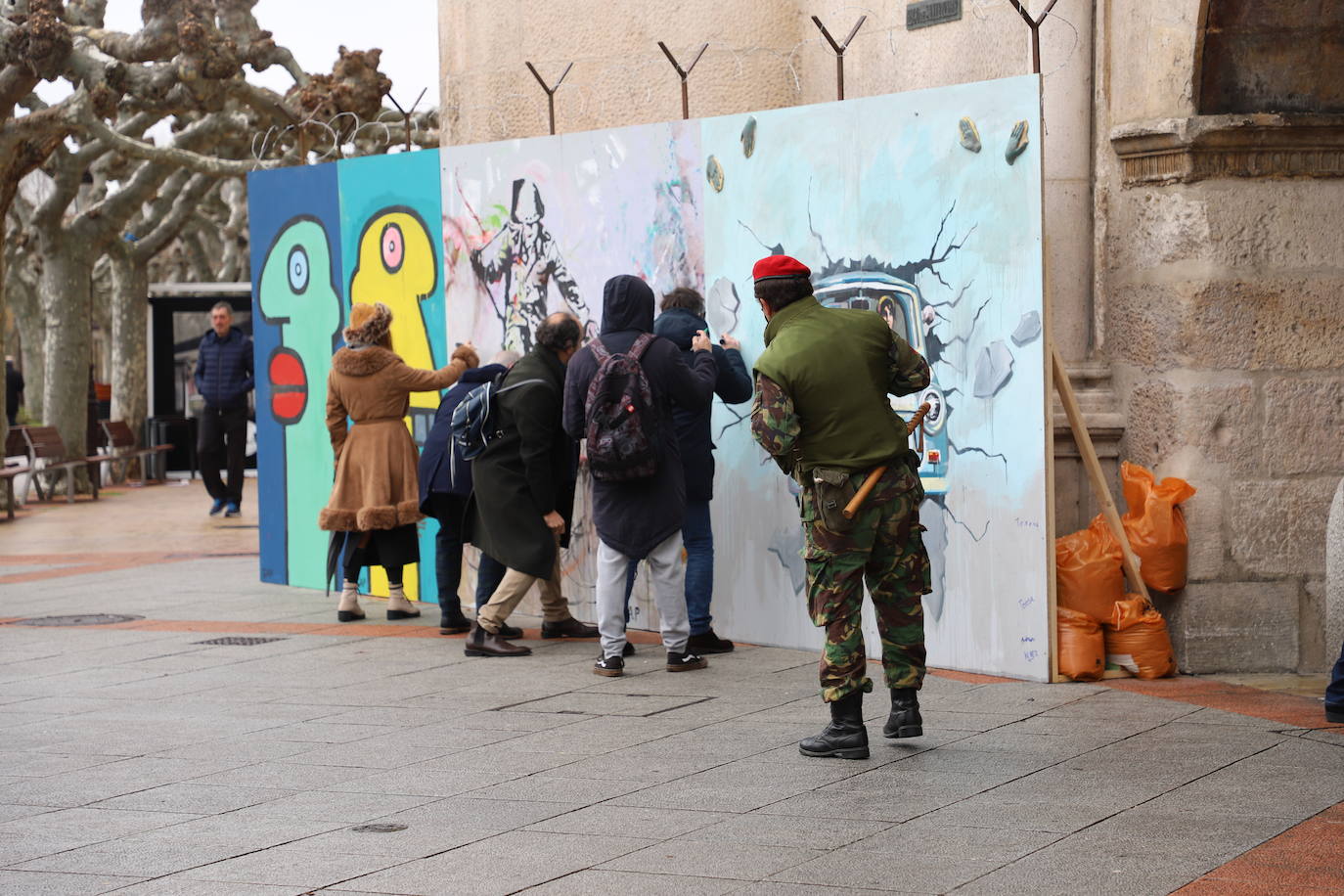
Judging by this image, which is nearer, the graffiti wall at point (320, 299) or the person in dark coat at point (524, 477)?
the person in dark coat at point (524, 477)

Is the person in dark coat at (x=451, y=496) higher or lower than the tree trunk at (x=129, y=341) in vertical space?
lower

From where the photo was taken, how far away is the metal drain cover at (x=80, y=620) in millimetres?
10430

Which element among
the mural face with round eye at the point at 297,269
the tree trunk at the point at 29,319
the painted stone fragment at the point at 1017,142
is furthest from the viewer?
the tree trunk at the point at 29,319

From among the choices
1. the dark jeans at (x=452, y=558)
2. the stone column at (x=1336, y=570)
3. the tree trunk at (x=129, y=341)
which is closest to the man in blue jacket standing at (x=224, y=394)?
the dark jeans at (x=452, y=558)

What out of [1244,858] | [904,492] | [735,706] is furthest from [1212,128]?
[1244,858]

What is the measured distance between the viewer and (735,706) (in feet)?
23.8

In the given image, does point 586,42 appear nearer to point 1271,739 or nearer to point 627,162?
point 627,162

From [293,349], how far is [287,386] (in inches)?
10.5

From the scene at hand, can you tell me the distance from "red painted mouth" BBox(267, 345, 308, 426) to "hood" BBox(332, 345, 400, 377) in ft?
6.09

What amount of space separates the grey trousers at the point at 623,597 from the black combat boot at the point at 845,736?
1890 millimetres

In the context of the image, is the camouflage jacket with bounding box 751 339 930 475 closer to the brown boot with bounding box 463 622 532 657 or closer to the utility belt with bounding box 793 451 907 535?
the utility belt with bounding box 793 451 907 535

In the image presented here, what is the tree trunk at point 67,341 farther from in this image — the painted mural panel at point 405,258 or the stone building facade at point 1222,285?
the stone building facade at point 1222,285

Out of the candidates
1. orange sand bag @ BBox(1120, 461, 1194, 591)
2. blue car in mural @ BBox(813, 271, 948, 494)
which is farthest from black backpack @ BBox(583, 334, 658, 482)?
orange sand bag @ BBox(1120, 461, 1194, 591)

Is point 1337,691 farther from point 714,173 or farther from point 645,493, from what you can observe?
point 714,173
